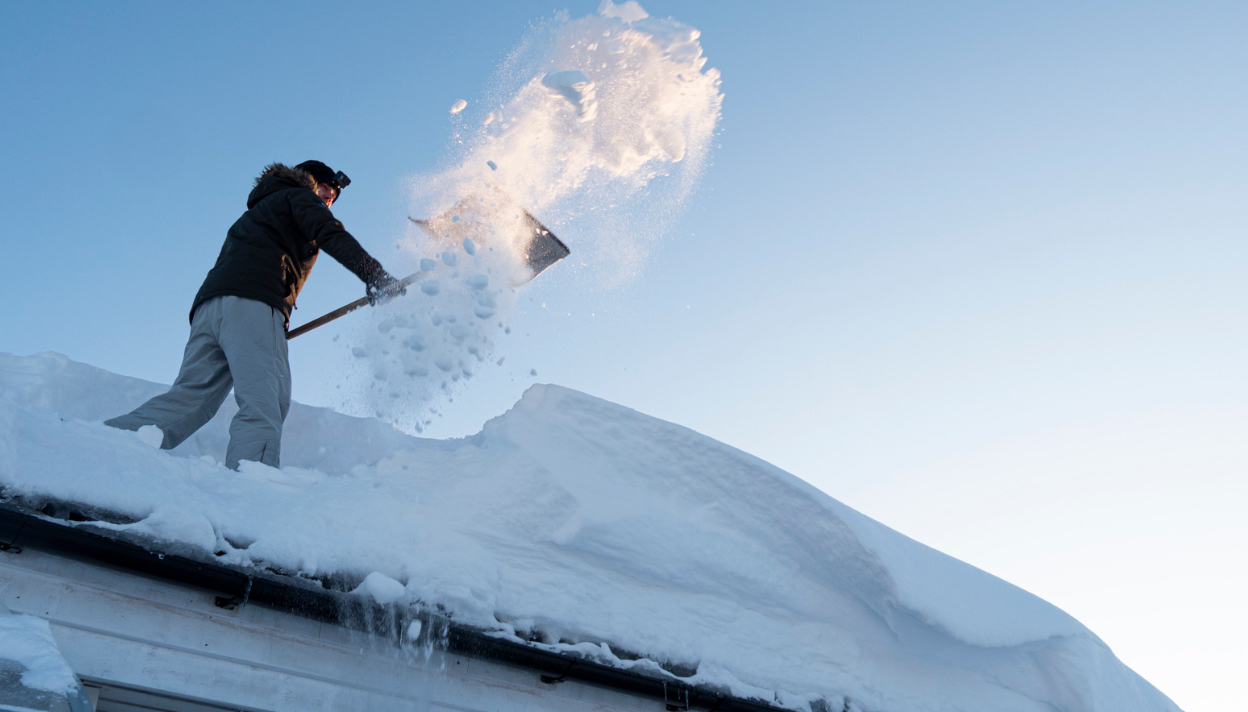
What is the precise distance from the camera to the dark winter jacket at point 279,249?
275 centimetres

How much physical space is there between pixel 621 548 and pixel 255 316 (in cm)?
154

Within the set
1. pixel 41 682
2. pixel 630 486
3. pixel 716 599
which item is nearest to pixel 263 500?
pixel 41 682

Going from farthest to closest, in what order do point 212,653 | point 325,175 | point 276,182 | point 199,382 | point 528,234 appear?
point 528,234 < point 325,175 < point 276,182 < point 199,382 < point 212,653

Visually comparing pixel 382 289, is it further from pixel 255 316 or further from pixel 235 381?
pixel 235 381

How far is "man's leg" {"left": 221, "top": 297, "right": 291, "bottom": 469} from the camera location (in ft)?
8.04

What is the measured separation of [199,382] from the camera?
8.96ft

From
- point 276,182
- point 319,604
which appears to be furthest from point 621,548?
point 276,182

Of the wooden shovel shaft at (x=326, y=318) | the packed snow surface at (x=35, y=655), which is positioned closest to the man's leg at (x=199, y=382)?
the wooden shovel shaft at (x=326, y=318)

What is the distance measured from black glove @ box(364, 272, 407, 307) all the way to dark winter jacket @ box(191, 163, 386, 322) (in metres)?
0.01

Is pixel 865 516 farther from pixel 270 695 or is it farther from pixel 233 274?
pixel 233 274

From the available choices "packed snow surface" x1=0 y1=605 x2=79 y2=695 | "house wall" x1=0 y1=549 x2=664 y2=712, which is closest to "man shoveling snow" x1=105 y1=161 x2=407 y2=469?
"house wall" x1=0 y1=549 x2=664 y2=712

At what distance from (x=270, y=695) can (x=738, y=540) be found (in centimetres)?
145

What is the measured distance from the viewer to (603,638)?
209 cm

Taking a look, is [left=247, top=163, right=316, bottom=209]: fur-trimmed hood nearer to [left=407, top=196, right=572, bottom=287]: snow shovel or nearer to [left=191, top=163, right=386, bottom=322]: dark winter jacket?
[left=191, top=163, right=386, bottom=322]: dark winter jacket
